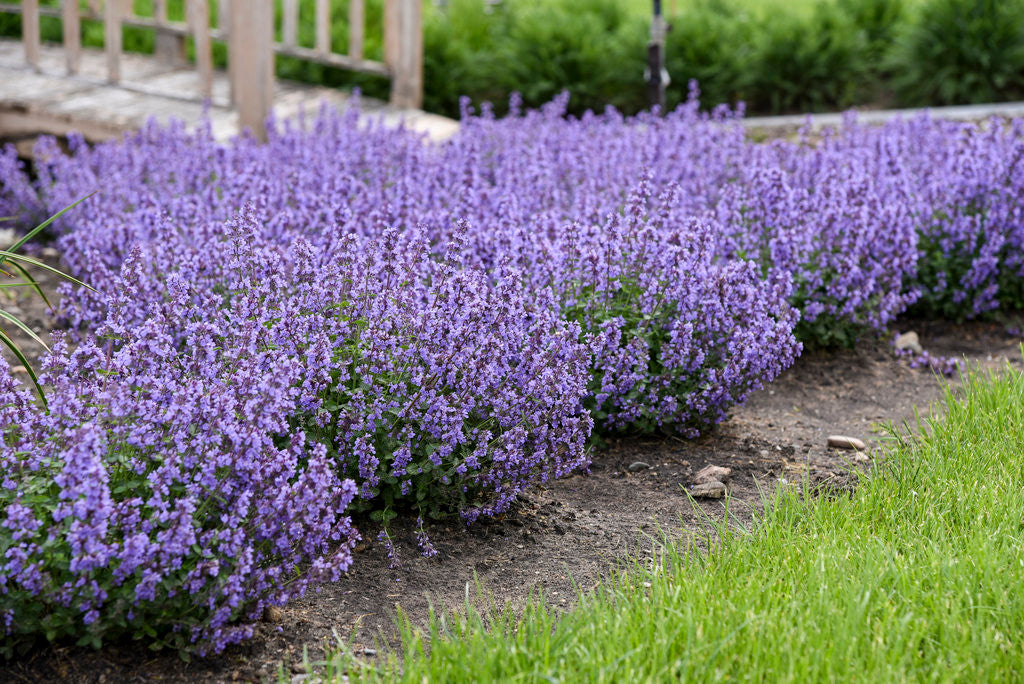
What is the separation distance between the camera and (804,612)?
2.63 metres

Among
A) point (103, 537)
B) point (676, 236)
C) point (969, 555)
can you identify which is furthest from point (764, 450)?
point (103, 537)

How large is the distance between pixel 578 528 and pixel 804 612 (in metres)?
0.97

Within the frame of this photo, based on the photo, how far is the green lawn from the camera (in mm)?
2438

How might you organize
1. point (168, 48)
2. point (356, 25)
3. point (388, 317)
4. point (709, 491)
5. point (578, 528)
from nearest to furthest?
1. point (388, 317)
2. point (578, 528)
3. point (709, 491)
4. point (356, 25)
5. point (168, 48)

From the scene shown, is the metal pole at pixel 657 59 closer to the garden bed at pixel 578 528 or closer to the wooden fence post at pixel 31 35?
the garden bed at pixel 578 528

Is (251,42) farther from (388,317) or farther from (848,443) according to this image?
(848,443)

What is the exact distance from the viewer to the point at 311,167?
5375 mm

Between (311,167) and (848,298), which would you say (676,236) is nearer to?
(848,298)

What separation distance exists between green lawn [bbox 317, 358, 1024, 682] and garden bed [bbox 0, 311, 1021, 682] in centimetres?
14

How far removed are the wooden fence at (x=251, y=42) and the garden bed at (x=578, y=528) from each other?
404 centimetres

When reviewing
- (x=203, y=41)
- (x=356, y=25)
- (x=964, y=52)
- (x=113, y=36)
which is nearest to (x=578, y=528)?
(x=203, y=41)

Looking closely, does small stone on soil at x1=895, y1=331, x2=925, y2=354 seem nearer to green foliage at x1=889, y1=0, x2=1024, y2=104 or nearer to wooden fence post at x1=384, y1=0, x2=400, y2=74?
wooden fence post at x1=384, y1=0, x2=400, y2=74

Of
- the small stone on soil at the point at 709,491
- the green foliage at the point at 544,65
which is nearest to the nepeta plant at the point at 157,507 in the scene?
the small stone on soil at the point at 709,491

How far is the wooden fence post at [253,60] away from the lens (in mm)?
6906
